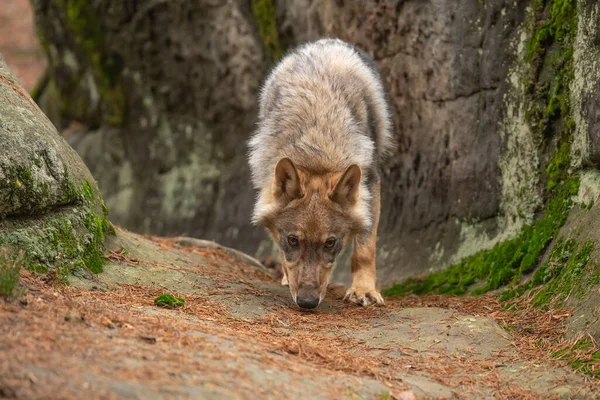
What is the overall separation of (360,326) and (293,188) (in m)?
1.46

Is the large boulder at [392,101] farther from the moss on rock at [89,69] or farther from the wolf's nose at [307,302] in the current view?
the wolf's nose at [307,302]

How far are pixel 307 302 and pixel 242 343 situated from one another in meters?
1.86

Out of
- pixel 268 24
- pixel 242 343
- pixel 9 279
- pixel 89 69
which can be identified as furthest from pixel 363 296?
pixel 89 69

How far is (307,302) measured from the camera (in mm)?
6906

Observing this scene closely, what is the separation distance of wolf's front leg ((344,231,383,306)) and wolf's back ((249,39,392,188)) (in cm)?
87

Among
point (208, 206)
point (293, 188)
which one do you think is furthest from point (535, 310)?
point (208, 206)

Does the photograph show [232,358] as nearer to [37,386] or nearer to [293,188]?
[37,386]

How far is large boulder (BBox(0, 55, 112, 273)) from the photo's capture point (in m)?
5.94

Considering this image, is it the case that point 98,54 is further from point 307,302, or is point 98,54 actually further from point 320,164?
point 307,302

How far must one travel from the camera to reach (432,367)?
552 centimetres

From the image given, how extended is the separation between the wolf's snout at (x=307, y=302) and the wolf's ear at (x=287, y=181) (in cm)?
98

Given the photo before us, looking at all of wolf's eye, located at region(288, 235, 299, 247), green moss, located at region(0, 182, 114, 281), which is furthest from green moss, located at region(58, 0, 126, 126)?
wolf's eye, located at region(288, 235, 299, 247)

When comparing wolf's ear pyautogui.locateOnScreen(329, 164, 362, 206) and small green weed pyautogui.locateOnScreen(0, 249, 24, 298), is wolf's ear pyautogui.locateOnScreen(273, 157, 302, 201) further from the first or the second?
small green weed pyautogui.locateOnScreen(0, 249, 24, 298)

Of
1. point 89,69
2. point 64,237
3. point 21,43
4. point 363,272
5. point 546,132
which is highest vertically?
point 21,43
